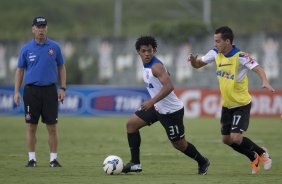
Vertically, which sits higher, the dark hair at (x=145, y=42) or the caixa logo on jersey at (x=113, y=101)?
the dark hair at (x=145, y=42)

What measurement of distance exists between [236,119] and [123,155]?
4106 mm

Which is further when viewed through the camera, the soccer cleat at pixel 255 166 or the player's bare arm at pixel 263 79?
the soccer cleat at pixel 255 166

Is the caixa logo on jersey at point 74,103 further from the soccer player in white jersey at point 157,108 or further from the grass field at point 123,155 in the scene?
the soccer player in white jersey at point 157,108

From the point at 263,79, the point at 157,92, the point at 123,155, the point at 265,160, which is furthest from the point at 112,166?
the point at 123,155

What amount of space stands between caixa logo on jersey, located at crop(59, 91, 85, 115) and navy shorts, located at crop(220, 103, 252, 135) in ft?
67.4

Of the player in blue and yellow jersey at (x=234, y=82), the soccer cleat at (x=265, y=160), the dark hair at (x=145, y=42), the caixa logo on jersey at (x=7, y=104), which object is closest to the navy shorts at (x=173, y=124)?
the player in blue and yellow jersey at (x=234, y=82)

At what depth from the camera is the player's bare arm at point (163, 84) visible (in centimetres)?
1265

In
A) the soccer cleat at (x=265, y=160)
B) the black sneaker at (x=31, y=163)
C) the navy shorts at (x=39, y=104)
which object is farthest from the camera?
the navy shorts at (x=39, y=104)

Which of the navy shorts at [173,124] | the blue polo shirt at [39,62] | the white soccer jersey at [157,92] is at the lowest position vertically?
the navy shorts at [173,124]

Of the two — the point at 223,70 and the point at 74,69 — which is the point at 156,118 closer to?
the point at 223,70

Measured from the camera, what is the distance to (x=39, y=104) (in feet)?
48.6

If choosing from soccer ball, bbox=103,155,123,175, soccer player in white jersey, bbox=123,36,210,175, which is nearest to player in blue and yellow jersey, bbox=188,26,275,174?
soccer player in white jersey, bbox=123,36,210,175

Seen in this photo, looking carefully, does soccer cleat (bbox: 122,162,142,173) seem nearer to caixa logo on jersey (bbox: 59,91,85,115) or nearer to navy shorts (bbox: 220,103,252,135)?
navy shorts (bbox: 220,103,252,135)

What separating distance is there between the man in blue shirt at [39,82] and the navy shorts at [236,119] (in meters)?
3.05
